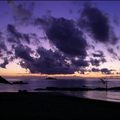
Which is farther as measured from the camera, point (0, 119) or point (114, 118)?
point (114, 118)

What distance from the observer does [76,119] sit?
19.6 m

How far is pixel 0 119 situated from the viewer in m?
18.3

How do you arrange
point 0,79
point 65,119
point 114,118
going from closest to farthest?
point 65,119 → point 114,118 → point 0,79

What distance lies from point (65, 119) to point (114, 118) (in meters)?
3.68

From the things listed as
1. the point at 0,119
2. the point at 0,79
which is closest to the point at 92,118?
the point at 0,119

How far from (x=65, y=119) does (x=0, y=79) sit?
863cm

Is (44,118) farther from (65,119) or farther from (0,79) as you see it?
(0,79)

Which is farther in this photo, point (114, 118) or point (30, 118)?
point (114, 118)

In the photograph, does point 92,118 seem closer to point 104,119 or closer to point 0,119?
point 104,119

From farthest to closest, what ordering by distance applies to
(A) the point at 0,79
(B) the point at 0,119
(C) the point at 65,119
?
(A) the point at 0,79 < (C) the point at 65,119 < (B) the point at 0,119

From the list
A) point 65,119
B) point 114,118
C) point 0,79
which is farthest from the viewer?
point 0,79

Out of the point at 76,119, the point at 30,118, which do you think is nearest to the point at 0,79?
the point at 30,118

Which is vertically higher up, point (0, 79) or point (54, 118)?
point (0, 79)

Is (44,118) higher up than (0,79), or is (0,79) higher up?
(0,79)
